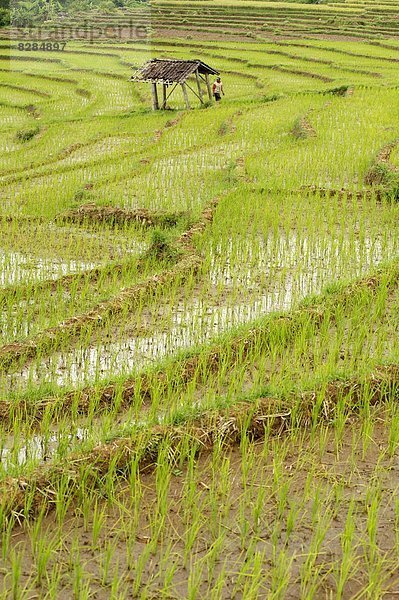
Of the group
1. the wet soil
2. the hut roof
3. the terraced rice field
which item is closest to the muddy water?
the terraced rice field

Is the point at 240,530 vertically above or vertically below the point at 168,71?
below

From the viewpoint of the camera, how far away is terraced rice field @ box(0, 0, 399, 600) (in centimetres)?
278

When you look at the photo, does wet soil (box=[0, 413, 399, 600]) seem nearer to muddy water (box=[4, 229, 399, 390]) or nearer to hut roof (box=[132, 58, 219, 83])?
muddy water (box=[4, 229, 399, 390])

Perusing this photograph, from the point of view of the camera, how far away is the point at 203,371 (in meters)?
4.20

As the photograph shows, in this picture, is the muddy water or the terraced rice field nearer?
the terraced rice field

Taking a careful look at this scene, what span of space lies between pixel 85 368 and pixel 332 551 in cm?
195

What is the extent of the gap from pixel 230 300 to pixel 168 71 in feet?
36.8

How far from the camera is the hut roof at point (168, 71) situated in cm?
1544

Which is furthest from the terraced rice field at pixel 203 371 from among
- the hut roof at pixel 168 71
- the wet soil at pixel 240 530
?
the hut roof at pixel 168 71

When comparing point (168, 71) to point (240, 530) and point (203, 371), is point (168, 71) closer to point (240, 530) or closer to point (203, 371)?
point (203, 371)

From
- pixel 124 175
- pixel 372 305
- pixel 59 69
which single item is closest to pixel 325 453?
pixel 372 305

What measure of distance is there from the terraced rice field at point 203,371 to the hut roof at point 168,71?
178 inches

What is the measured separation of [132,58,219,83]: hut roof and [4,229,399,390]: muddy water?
9438 millimetres

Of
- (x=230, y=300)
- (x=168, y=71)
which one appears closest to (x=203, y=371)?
(x=230, y=300)
